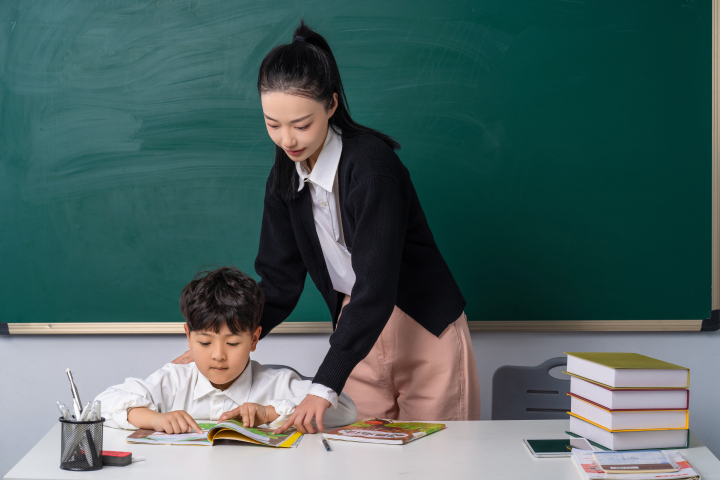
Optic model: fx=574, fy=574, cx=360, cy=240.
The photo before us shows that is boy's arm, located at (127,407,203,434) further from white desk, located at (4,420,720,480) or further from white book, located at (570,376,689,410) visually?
white book, located at (570,376,689,410)

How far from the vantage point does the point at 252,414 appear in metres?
1.17

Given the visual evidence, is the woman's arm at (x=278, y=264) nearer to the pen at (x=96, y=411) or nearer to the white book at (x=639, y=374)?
the pen at (x=96, y=411)

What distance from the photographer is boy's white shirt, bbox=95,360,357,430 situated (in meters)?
1.25

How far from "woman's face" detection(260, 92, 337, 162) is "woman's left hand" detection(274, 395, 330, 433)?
0.54 meters

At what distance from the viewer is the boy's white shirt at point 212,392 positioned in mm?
1252

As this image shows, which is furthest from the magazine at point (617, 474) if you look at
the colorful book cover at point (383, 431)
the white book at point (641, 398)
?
the colorful book cover at point (383, 431)

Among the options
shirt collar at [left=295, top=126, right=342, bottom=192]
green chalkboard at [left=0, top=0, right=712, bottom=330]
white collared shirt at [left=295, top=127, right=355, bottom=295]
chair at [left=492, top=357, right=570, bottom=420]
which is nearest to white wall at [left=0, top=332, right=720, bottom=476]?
green chalkboard at [left=0, top=0, right=712, bottom=330]

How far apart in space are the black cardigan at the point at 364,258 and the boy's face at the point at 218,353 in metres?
0.22

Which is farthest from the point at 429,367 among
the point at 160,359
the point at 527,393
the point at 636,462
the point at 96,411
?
the point at 160,359

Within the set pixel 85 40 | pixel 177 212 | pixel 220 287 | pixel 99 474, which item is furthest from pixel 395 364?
pixel 85 40

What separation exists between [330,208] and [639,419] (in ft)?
2.65

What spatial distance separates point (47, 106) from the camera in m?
2.12

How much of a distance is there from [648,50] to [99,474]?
2.15 m

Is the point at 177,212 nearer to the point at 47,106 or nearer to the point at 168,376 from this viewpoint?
the point at 47,106
